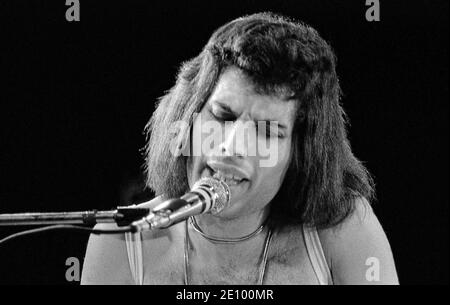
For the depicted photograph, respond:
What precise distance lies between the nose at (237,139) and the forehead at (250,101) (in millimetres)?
37

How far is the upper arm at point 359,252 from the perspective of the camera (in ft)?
6.48

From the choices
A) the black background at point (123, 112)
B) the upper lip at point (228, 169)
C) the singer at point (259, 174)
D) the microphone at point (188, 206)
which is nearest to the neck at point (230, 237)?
the singer at point (259, 174)

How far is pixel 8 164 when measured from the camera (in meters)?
2.58

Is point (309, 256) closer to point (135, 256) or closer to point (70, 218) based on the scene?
point (135, 256)

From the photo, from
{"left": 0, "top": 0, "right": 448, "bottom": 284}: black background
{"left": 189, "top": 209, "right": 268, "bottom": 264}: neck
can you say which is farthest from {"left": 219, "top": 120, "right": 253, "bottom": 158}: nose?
{"left": 0, "top": 0, "right": 448, "bottom": 284}: black background

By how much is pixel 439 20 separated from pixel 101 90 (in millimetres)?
1355

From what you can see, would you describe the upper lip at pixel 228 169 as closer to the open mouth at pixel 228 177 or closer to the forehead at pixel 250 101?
the open mouth at pixel 228 177

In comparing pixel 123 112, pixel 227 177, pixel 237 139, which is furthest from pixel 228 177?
pixel 123 112

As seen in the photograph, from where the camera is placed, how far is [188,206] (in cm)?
141

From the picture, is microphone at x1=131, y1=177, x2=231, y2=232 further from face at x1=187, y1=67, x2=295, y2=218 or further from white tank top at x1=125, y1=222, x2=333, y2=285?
white tank top at x1=125, y1=222, x2=333, y2=285

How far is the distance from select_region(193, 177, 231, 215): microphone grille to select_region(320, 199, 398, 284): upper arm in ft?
1.89

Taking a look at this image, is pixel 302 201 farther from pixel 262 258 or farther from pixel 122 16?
pixel 122 16

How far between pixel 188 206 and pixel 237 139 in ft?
1.48

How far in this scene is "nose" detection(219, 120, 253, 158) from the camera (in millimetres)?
1801
